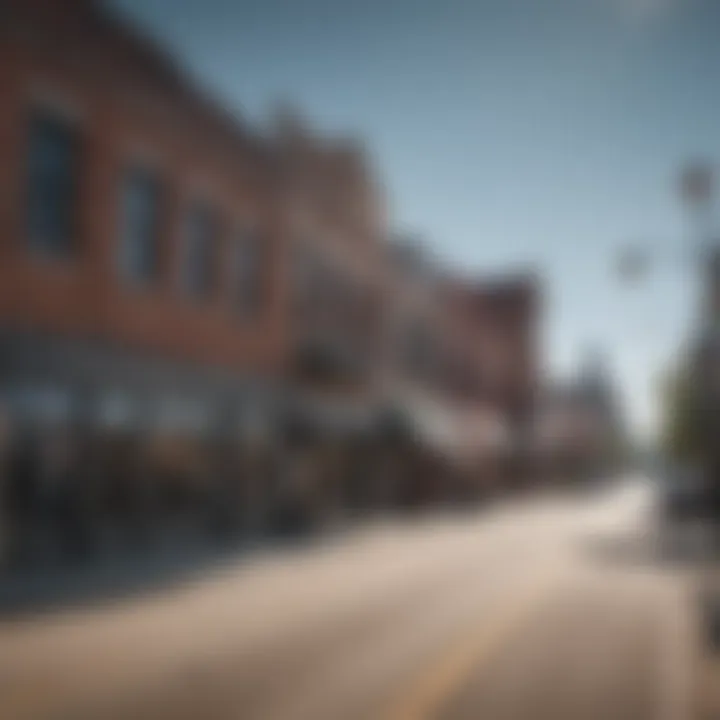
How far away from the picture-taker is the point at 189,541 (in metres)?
22.7

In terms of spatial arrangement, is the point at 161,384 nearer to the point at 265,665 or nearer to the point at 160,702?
the point at 265,665

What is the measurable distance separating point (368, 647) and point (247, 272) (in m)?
16.6

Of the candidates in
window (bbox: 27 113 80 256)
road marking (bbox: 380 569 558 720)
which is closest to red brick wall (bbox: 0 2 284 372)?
window (bbox: 27 113 80 256)

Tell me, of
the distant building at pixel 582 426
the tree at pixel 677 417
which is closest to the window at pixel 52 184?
the tree at pixel 677 417

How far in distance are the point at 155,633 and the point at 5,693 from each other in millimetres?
3069

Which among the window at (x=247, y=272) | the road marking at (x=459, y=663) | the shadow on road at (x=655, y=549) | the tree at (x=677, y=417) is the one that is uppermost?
the window at (x=247, y=272)

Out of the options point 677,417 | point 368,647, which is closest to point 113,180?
point 368,647

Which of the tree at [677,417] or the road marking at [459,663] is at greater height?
the tree at [677,417]

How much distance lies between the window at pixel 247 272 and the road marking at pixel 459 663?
1282cm

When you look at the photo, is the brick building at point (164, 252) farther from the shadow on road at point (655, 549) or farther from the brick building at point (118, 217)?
the shadow on road at point (655, 549)

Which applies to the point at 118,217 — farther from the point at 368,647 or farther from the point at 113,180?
the point at 368,647

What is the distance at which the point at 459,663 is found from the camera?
10359 mm

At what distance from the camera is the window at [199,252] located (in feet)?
77.0

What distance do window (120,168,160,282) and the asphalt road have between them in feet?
21.4
